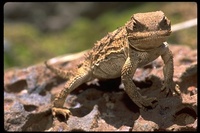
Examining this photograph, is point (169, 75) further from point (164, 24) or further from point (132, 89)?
point (164, 24)

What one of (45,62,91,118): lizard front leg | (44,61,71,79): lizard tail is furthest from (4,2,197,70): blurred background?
(45,62,91,118): lizard front leg

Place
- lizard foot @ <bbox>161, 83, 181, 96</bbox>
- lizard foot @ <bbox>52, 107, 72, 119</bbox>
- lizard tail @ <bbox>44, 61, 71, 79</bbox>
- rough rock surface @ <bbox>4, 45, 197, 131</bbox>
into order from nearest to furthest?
rough rock surface @ <bbox>4, 45, 197, 131</bbox>, lizard foot @ <bbox>161, 83, 181, 96</bbox>, lizard foot @ <bbox>52, 107, 72, 119</bbox>, lizard tail @ <bbox>44, 61, 71, 79</bbox>

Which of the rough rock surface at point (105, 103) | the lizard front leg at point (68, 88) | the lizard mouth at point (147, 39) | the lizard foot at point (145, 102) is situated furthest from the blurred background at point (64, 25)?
the lizard mouth at point (147, 39)

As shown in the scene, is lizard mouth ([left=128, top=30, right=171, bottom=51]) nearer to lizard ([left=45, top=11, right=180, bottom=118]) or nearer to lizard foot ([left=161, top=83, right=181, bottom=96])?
lizard ([left=45, top=11, right=180, bottom=118])

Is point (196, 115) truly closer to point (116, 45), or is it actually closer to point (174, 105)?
point (174, 105)

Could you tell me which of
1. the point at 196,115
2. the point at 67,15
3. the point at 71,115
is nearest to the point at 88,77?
the point at 71,115

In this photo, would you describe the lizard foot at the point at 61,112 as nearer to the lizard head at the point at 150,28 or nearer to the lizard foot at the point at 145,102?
the lizard foot at the point at 145,102

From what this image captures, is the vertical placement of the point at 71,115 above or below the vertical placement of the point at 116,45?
below
